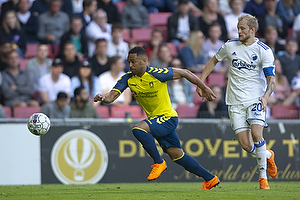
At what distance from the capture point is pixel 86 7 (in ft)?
52.0

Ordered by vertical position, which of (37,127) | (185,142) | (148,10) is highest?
(148,10)

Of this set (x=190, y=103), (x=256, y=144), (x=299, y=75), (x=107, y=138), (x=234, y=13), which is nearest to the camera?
(x=256, y=144)

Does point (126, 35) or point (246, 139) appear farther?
point (126, 35)

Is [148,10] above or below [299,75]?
above

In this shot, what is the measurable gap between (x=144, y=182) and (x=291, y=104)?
16.0 feet

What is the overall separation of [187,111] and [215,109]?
64 centimetres

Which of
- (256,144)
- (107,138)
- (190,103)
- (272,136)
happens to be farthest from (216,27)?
(256,144)

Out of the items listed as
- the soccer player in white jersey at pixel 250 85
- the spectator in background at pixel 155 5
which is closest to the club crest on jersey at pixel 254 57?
the soccer player in white jersey at pixel 250 85

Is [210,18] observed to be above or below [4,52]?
above

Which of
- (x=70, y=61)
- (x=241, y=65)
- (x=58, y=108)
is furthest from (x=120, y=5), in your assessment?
(x=241, y=65)

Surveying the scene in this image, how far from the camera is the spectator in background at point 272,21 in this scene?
675 inches

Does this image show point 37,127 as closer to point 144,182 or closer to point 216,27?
point 144,182

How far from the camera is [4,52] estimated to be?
46.4ft

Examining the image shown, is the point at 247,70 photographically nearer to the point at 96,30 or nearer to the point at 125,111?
the point at 125,111
